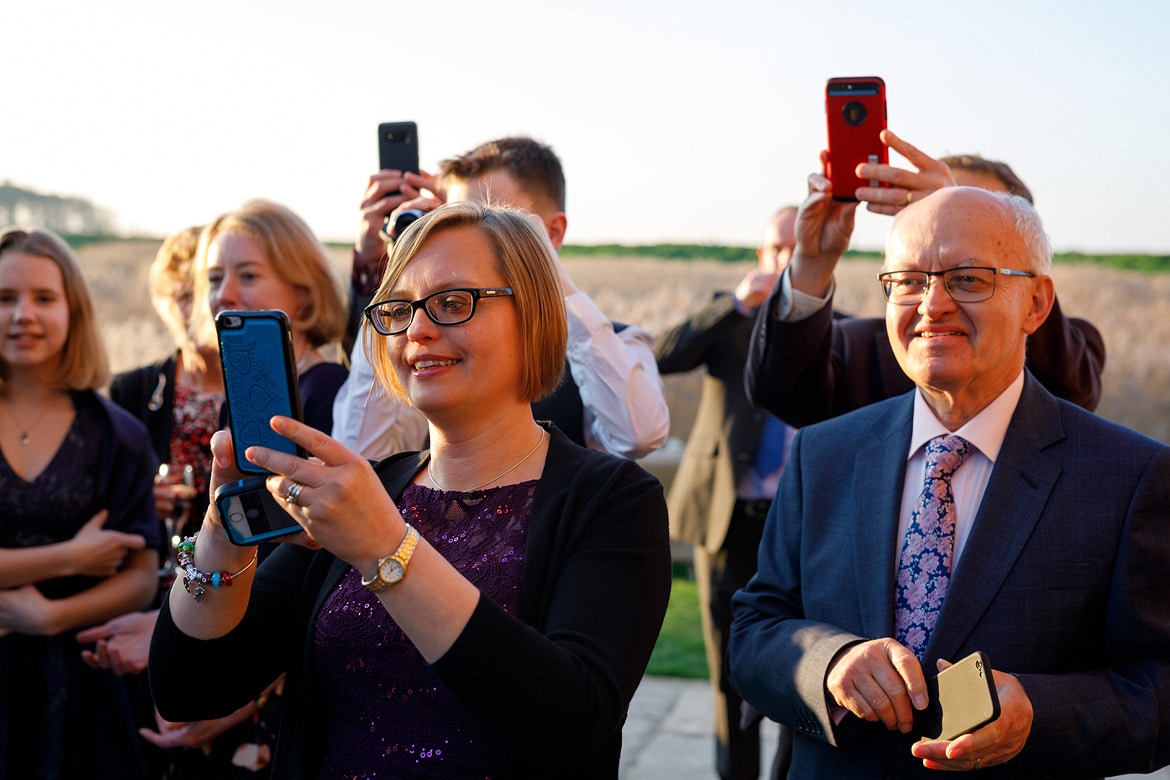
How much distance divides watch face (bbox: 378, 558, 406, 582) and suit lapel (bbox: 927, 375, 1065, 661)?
114cm

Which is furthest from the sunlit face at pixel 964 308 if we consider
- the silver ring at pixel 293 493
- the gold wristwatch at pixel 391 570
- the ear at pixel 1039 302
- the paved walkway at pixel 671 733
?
the paved walkway at pixel 671 733

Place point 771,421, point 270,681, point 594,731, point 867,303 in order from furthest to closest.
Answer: point 867,303
point 771,421
point 270,681
point 594,731

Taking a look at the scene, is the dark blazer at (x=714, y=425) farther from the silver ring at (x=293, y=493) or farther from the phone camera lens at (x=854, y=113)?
the silver ring at (x=293, y=493)

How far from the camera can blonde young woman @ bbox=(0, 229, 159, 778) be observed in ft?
11.7

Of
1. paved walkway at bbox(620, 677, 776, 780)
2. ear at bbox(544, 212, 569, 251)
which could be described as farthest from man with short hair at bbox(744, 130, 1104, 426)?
paved walkway at bbox(620, 677, 776, 780)

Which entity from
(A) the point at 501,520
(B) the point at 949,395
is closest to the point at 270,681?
(A) the point at 501,520

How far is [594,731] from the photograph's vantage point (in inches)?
70.9

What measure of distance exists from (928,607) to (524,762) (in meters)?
0.95

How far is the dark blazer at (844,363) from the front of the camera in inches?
122

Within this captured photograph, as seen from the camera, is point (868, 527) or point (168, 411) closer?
point (868, 527)

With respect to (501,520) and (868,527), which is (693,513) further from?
(501,520)

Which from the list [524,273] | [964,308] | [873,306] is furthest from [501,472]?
[873,306]

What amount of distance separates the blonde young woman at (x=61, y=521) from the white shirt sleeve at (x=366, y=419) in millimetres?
A: 951

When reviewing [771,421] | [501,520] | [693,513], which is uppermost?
[501,520]
